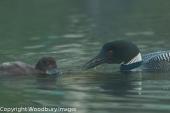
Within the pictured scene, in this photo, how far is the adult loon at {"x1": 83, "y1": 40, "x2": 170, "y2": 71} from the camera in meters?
14.4

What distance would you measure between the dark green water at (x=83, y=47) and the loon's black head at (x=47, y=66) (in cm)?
25

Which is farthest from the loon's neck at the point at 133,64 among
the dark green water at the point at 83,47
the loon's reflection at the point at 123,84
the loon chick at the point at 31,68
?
the loon chick at the point at 31,68

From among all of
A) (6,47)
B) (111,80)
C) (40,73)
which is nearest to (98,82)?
(111,80)

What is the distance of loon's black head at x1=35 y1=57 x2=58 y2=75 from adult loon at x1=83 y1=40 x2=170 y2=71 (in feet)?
1.97

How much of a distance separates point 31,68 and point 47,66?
29 centimetres

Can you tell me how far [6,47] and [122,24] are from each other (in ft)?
16.7

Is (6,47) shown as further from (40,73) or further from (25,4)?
(25,4)

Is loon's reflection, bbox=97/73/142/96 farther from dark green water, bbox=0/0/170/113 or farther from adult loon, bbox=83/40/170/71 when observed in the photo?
adult loon, bbox=83/40/170/71

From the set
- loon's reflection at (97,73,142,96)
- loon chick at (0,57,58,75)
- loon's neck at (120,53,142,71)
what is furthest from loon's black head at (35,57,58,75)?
loon's neck at (120,53,142,71)

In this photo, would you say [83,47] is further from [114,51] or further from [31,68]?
[31,68]

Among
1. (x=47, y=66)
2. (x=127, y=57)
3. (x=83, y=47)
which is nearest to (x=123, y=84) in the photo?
(x=47, y=66)

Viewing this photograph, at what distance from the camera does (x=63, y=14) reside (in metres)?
25.4

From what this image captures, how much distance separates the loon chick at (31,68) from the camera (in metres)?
13.8

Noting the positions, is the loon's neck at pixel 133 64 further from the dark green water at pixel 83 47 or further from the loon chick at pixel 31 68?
the loon chick at pixel 31 68
